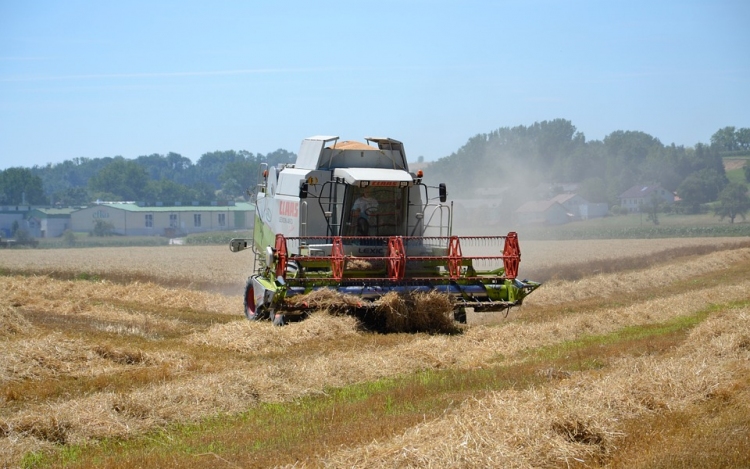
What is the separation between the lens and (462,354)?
12.8 meters

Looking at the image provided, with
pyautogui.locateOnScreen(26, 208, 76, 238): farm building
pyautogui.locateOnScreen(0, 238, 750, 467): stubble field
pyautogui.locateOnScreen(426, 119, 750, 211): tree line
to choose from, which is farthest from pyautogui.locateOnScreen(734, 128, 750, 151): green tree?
pyautogui.locateOnScreen(0, 238, 750, 467): stubble field

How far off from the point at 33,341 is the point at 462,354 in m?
5.98

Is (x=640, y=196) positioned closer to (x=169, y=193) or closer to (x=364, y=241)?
(x=169, y=193)

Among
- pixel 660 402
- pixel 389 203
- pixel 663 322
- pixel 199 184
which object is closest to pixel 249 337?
pixel 389 203

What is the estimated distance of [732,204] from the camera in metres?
87.0

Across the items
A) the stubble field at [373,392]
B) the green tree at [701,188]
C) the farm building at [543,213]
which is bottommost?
the stubble field at [373,392]

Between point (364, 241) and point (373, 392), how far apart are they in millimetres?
7092

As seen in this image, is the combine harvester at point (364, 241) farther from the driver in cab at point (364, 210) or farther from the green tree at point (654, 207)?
the green tree at point (654, 207)

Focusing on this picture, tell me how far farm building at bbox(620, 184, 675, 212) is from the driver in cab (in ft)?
286

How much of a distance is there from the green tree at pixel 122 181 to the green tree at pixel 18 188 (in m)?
20.8

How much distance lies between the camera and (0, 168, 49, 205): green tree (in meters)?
120

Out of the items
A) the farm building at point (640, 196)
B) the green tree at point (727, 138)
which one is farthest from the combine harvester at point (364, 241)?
the green tree at point (727, 138)

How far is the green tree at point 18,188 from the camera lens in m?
120

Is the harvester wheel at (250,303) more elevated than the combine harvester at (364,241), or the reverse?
the combine harvester at (364,241)
